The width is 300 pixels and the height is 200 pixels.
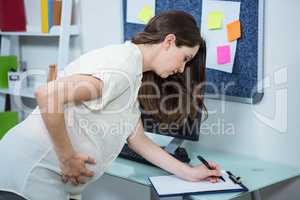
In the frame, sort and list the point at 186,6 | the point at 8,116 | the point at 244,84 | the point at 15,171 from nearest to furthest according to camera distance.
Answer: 1. the point at 15,171
2. the point at 244,84
3. the point at 186,6
4. the point at 8,116

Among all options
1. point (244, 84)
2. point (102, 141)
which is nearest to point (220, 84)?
point (244, 84)

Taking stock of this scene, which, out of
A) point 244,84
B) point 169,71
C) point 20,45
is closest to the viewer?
point 169,71

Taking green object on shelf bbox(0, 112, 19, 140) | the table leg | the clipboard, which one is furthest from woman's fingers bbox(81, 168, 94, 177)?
green object on shelf bbox(0, 112, 19, 140)

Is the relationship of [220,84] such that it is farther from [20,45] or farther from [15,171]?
[20,45]

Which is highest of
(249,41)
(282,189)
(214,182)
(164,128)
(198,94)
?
(249,41)

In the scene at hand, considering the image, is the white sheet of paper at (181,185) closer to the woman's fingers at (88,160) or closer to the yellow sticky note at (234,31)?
the woman's fingers at (88,160)

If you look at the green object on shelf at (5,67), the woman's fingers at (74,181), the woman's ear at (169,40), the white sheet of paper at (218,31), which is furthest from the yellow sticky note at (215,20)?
the green object on shelf at (5,67)

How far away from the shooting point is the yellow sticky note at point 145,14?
2.07 m

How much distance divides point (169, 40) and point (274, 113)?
605 millimetres

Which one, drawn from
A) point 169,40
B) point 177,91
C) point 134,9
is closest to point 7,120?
point 134,9

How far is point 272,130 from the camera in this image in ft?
5.65

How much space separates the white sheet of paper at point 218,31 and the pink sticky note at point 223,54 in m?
0.01

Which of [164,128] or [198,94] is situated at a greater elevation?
[198,94]

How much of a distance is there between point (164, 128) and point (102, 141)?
0.51 m
